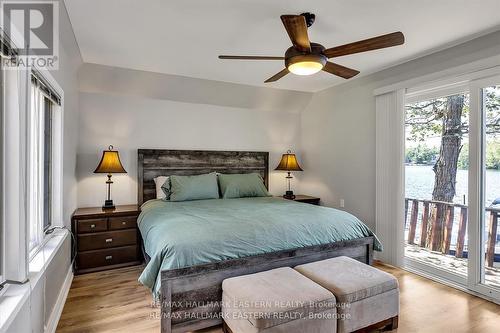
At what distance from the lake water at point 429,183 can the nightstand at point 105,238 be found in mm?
3428

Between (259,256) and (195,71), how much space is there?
2.53m

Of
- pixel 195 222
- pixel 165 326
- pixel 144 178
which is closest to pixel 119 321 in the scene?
pixel 165 326

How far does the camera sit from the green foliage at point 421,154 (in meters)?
3.22

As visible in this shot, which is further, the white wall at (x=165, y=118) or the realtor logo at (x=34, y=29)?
the white wall at (x=165, y=118)

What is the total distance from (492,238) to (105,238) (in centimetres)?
408

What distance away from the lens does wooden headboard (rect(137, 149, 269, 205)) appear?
3.95m

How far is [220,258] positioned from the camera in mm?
2072

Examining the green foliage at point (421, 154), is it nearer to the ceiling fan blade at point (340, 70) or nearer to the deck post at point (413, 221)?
the deck post at point (413, 221)

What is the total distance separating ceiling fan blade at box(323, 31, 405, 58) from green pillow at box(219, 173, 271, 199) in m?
2.27

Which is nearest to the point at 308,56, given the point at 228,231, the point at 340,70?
the point at 340,70

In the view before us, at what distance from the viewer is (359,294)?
193 centimetres

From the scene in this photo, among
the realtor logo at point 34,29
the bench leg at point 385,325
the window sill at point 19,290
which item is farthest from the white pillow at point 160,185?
the bench leg at point 385,325

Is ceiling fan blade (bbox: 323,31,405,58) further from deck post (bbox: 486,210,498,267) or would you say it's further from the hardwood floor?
the hardwood floor

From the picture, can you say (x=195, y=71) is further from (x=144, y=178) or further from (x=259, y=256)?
(x=259, y=256)
